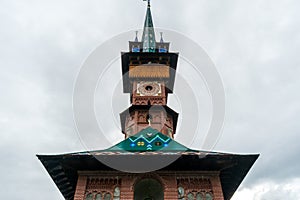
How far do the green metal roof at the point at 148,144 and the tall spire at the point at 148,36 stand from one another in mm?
15722

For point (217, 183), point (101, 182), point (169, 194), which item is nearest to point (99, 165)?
point (101, 182)

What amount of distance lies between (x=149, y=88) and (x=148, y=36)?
1209 cm

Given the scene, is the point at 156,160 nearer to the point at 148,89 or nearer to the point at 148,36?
the point at 148,89

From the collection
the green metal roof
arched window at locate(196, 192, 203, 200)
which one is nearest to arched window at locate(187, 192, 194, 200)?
arched window at locate(196, 192, 203, 200)

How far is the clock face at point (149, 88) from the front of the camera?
29906mm

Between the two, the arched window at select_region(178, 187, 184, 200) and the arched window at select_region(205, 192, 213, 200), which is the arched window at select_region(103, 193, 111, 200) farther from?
the arched window at select_region(205, 192, 213, 200)

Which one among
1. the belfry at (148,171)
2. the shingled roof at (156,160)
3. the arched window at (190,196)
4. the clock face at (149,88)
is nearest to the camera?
the arched window at (190,196)

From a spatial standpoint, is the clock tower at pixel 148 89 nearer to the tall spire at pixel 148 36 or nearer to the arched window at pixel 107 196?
the tall spire at pixel 148 36

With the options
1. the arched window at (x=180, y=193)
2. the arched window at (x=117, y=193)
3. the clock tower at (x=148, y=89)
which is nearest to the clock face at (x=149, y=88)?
the clock tower at (x=148, y=89)

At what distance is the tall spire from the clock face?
734cm

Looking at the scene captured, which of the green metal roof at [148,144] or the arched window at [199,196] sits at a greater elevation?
the green metal roof at [148,144]

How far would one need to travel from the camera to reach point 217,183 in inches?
773

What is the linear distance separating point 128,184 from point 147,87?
12.6 meters

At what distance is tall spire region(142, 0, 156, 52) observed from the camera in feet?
124
